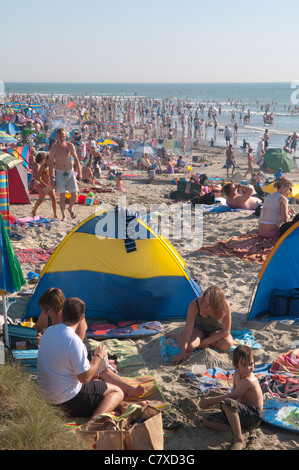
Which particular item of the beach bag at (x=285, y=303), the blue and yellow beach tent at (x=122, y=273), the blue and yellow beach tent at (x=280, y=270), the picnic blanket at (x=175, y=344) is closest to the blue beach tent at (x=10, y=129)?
the blue and yellow beach tent at (x=122, y=273)

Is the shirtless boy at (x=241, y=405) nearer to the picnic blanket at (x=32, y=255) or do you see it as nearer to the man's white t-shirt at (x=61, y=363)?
the man's white t-shirt at (x=61, y=363)

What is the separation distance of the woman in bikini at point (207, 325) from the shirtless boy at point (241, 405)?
98 cm

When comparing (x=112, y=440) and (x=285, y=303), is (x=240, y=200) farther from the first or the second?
(x=112, y=440)

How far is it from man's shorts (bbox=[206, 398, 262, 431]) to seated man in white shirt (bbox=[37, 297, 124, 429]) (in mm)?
731

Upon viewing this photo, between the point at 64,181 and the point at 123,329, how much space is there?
4427 millimetres

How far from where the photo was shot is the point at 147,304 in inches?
212

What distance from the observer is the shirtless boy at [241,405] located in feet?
10.6

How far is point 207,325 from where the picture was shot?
460 cm

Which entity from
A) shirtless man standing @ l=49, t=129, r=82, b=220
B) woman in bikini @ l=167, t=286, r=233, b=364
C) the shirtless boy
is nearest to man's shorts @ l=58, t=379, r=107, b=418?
the shirtless boy

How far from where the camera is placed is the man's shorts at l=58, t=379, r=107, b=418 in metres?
3.38
